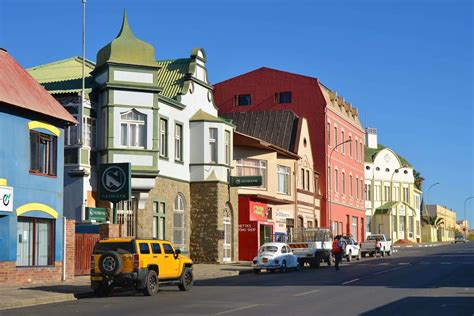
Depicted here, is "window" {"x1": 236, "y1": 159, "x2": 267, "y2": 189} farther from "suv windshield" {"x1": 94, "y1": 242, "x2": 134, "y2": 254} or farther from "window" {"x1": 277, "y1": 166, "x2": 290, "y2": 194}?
"suv windshield" {"x1": 94, "y1": 242, "x2": 134, "y2": 254}

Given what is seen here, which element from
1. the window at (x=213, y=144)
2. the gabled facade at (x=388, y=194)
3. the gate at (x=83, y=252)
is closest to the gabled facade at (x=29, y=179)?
the gate at (x=83, y=252)

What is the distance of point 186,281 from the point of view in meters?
24.2

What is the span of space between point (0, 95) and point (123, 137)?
10.1 meters

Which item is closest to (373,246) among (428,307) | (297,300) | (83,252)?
(83,252)

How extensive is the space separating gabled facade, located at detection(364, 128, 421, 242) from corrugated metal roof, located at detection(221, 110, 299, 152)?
116 ft

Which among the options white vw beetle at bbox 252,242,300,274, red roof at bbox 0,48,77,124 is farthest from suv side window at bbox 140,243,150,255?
white vw beetle at bbox 252,242,300,274

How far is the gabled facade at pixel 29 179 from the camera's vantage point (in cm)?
2497

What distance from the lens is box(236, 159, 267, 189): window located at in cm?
4719

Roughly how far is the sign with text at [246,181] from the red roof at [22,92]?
14369mm

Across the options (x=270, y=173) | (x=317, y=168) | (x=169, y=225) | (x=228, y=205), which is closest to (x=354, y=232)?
(x=317, y=168)

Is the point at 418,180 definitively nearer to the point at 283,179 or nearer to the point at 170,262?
the point at 283,179

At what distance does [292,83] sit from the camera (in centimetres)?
6331

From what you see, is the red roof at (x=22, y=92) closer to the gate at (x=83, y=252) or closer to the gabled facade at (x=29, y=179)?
the gabled facade at (x=29, y=179)

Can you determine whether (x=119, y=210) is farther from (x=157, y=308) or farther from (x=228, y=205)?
(x=157, y=308)
